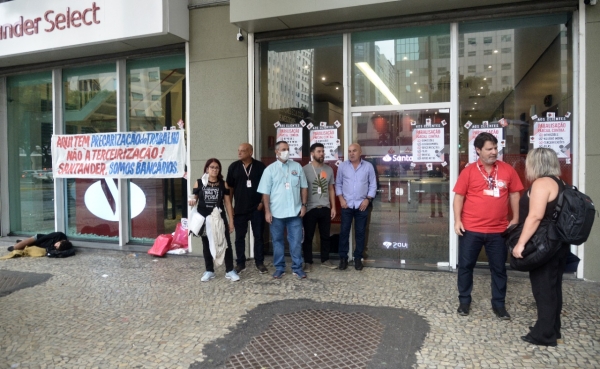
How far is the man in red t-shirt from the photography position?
4.37 m

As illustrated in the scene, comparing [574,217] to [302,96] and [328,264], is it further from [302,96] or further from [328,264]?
[302,96]

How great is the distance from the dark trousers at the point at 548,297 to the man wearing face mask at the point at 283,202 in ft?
9.58

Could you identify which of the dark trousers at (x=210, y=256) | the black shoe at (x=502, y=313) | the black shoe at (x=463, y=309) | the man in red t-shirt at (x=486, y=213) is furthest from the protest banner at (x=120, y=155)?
the black shoe at (x=502, y=313)

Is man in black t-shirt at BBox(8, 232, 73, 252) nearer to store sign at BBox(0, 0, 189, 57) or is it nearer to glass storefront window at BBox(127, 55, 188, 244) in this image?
glass storefront window at BBox(127, 55, 188, 244)

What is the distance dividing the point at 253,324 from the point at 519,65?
5.04 meters

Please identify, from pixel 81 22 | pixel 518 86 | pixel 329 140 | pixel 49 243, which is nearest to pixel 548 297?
pixel 518 86

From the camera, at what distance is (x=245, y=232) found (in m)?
6.28

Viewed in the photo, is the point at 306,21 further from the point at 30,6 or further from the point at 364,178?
the point at 30,6

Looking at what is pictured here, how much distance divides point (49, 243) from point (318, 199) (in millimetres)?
5182

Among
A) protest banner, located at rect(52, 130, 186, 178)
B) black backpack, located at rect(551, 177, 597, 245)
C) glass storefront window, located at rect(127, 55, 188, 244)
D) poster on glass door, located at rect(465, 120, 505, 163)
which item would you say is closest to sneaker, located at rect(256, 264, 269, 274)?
glass storefront window, located at rect(127, 55, 188, 244)

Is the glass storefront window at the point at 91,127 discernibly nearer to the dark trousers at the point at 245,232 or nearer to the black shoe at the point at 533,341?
the dark trousers at the point at 245,232

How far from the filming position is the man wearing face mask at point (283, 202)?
5867 mm

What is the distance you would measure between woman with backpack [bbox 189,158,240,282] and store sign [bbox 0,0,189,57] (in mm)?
2700

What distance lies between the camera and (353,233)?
6746 mm
